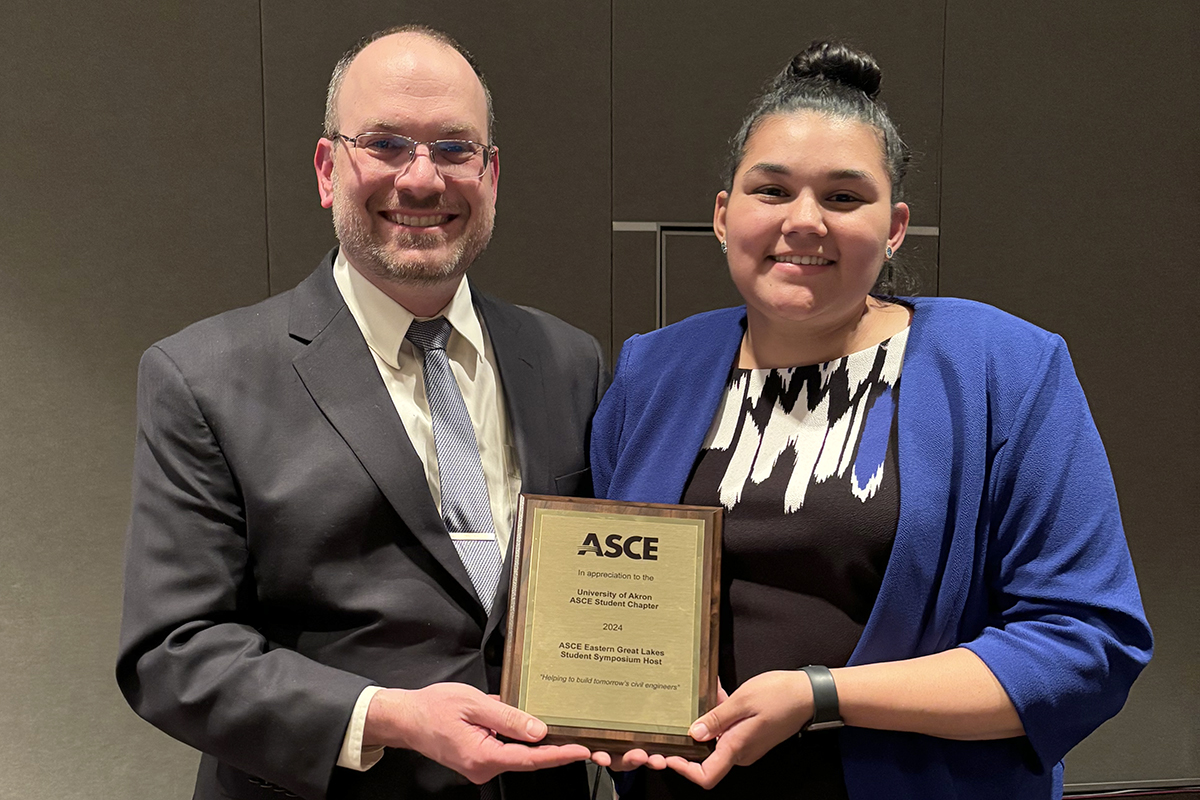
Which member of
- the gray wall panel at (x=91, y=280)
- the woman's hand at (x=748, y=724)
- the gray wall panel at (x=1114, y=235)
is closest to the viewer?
the woman's hand at (x=748, y=724)

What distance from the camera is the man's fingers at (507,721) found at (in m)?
1.28

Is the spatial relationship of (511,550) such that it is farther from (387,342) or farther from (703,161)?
(703,161)

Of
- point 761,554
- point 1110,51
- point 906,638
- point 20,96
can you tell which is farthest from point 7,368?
point 1110,51

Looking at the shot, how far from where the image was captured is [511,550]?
4.79 feet

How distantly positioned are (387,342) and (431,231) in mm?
208

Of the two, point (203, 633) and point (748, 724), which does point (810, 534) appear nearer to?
point (748, 724)

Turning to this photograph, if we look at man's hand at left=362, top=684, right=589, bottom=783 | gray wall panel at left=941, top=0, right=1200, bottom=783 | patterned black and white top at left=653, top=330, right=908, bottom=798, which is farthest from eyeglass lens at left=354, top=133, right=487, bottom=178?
gray wall panel at left=941, top=0, right=1200, bottom=783

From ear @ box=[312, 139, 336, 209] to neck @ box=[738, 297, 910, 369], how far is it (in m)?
0.80

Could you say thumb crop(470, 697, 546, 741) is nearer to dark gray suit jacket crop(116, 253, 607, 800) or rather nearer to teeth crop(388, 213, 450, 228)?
dark gray suit jacket crop(116, 253, 607, 800)

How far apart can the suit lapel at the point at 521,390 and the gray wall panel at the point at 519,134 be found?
4.51ft

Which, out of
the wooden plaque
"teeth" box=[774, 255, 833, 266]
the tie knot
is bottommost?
the wooden plaque

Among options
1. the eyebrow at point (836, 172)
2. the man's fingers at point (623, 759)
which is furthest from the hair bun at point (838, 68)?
the man's fingers at point (623, 759)

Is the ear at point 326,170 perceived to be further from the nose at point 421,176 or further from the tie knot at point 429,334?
the tie knot at point 429,334

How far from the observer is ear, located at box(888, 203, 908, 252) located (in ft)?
5.03
